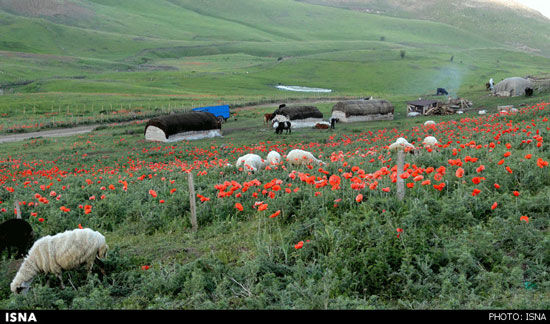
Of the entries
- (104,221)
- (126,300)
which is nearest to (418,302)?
(126,300)

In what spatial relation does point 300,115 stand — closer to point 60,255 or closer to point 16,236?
point 16,236

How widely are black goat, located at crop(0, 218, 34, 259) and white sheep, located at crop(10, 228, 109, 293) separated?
94.3 inches

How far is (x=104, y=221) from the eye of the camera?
40.5ft

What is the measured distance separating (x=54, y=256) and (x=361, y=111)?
45.3 metres

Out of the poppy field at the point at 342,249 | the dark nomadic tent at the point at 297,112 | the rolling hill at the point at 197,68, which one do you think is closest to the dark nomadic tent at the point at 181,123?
the dark nomadic tent at the point at 297,112

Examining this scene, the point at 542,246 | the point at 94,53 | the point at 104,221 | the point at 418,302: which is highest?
the point at 94,53

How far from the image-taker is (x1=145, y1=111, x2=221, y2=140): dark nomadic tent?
38875mm

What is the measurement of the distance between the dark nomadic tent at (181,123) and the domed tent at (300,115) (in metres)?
8.03

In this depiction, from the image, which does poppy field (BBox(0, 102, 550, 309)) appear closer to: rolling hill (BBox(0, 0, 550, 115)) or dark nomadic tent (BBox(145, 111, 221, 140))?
dark nomadic tent (BBox(145, 111, 221, 140))

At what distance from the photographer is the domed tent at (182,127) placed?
38.9 metres

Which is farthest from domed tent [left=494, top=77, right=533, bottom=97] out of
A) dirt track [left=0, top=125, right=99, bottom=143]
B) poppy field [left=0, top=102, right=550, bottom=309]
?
dirt track [left=0, top=125, right=99, bottom=143]

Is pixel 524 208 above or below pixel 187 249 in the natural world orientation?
above

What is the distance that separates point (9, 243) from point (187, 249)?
4416 millimetres
